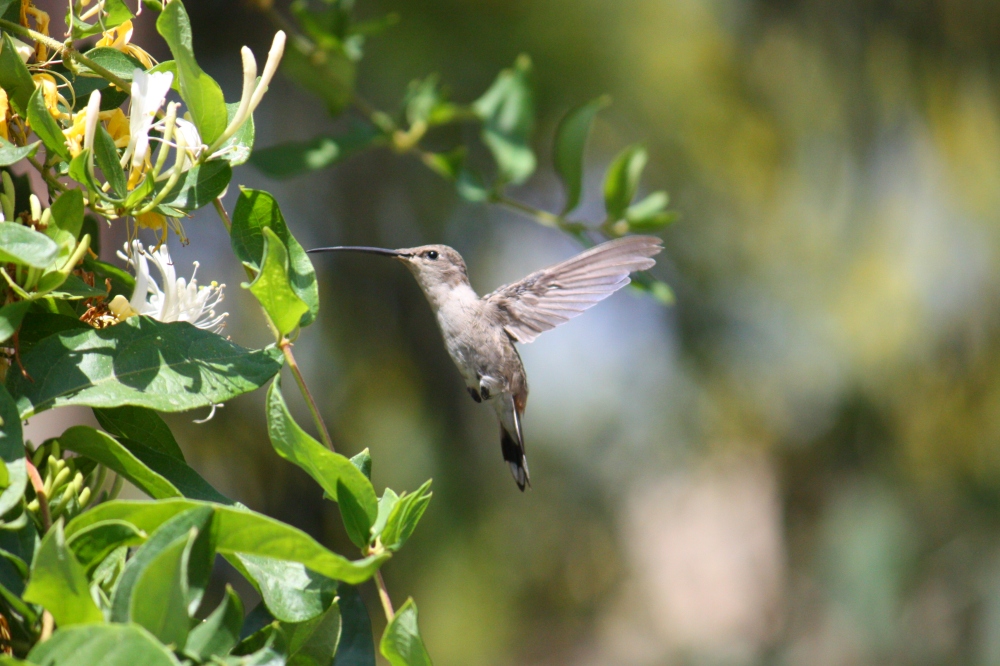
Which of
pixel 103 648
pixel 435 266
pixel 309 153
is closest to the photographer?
pixel 103 648

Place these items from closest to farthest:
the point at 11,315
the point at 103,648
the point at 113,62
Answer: the point at 103,648 → the point at 11,315 → the point at 113,62

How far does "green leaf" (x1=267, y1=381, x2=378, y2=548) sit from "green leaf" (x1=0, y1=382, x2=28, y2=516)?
0.12m

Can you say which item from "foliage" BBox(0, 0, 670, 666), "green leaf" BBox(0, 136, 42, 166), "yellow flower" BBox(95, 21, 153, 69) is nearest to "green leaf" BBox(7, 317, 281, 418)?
"foliage" BBox(0, 0, 670, 666)

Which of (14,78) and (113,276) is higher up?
(14,78)

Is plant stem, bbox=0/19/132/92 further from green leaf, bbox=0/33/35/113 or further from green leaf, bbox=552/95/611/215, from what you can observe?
green leaf, bbox=552/95/611/215

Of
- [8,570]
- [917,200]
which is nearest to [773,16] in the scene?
[917,200]

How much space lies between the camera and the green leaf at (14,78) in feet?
1.71

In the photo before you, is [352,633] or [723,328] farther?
[723,328]

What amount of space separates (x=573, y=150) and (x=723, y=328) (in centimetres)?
298

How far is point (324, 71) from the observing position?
1.19 meters

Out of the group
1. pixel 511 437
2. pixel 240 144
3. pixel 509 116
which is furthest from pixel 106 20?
pixel 511 437

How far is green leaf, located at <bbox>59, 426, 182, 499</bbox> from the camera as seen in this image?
0.48 m

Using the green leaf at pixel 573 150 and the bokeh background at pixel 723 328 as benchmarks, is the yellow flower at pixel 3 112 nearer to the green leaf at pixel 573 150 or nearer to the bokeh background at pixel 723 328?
the green leaf at pixel 573 150

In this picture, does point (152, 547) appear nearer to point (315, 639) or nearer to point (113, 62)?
point (315, 639)
